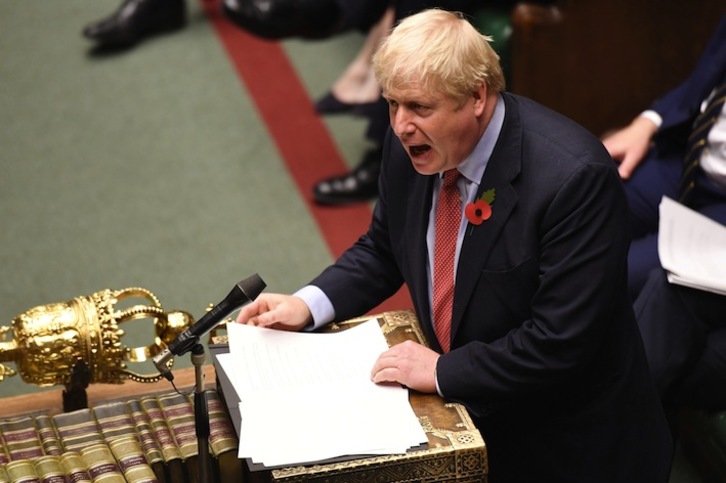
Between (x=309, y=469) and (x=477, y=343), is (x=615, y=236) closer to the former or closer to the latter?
(x=477, y=343)

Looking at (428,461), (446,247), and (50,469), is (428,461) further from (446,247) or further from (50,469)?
(50,469)

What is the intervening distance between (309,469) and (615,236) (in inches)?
27.7

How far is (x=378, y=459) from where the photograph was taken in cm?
212

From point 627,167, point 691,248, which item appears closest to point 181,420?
point 691,248

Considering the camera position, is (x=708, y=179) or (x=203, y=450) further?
(x=708, y=179)

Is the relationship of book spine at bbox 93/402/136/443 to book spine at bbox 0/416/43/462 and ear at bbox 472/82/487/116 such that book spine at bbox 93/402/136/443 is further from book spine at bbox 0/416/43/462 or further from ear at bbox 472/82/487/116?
ear at bbox 472/82/487/116

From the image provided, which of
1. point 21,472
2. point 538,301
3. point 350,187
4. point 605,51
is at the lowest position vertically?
point 350,187

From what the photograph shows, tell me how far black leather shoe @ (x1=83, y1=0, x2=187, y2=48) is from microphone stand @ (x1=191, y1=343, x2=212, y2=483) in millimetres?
3694

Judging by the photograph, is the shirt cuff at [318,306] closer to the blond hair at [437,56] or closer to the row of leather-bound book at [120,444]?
the row of leather-bound book at [120,444]

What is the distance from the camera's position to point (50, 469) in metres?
2.42

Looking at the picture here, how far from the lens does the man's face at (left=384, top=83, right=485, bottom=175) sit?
2160mm

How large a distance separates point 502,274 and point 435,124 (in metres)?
0.33

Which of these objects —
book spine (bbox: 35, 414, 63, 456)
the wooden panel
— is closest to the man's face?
book spine (bbox: 35, 414, 63, 456)

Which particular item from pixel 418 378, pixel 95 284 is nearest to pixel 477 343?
pixel 418 378
